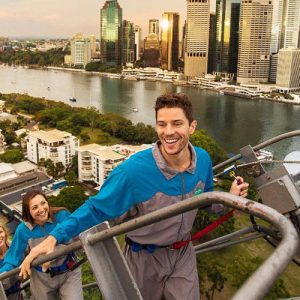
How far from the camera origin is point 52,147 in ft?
24.6

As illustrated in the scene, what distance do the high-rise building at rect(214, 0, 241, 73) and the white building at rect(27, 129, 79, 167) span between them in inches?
623

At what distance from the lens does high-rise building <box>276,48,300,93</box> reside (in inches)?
710

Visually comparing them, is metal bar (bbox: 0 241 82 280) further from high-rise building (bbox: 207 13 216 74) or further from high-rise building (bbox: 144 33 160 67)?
high-rise building (bbox: 144 33 160 67)

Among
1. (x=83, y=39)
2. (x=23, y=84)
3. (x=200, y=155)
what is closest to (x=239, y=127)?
(x=200, y=155)

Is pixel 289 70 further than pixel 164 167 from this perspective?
Yes

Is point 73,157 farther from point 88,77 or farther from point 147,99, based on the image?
point 88,77

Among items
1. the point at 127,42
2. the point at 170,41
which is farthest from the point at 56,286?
the point at 127,42

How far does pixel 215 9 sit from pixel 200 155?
24976 mm

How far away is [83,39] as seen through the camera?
100 feet

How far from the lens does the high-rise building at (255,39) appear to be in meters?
20.6

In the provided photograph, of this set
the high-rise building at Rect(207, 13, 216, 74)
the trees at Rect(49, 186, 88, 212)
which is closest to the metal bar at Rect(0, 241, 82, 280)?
the trees at Rect(49, 186, 88, 212)

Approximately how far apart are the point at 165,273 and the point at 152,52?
90.0 feet

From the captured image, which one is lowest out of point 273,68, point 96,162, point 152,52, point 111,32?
point 96,162

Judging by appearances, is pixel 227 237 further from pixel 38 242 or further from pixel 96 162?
pixel 96 162
